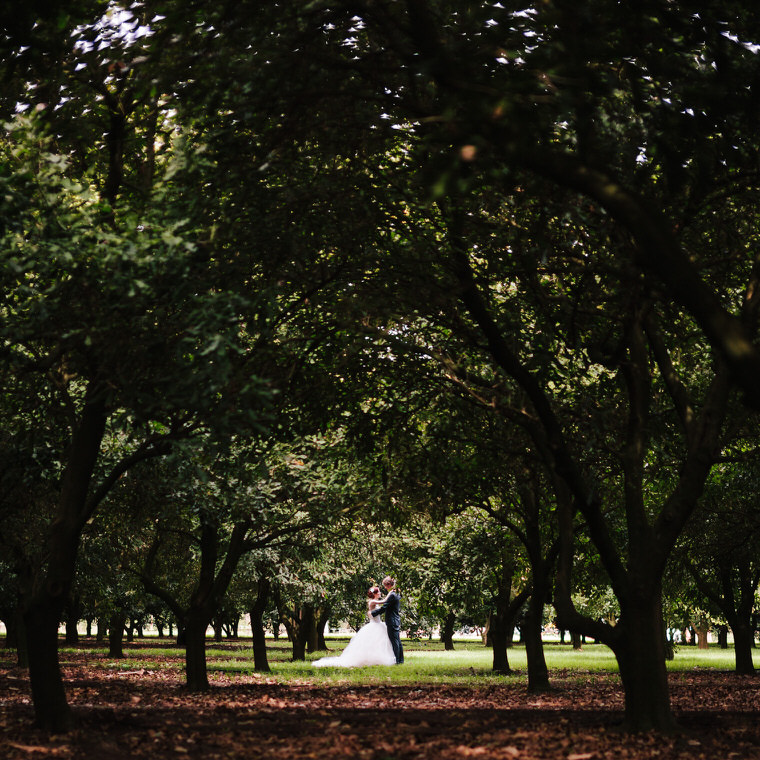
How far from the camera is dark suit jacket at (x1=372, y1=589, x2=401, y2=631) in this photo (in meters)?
28.4

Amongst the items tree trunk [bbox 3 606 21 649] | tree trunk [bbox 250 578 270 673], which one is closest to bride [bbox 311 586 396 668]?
tree trunk [bbox 250 578 270 673]

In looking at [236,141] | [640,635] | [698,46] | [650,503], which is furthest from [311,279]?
[650,503]

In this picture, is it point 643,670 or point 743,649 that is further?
point 743,649

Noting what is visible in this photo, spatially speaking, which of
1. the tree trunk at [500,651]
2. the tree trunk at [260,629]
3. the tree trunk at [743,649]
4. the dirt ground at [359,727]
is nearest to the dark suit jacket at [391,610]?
the tree trunk at [500,651]

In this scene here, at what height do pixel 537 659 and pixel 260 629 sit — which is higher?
pixel 537 659

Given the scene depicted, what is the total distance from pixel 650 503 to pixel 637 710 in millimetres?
12801

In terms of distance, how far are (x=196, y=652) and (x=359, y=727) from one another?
343 inches

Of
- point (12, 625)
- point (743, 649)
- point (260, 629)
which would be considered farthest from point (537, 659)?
point (12, 625)

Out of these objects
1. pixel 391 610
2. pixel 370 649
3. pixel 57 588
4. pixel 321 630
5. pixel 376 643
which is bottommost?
pixel 321 630

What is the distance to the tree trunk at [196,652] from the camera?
1959cm

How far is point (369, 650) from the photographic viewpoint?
97.5ft

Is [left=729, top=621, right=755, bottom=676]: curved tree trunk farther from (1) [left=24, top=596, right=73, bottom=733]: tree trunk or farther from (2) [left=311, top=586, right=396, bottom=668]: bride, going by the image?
(1) [left=24, top=596, right=73, bottom=733]: tree trunk

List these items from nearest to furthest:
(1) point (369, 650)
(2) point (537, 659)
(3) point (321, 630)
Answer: (2) point (537, 659)
(1) point (369, 650)
(3) point (321, 630)

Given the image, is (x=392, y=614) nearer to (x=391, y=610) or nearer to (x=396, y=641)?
(x=391, y=610)
